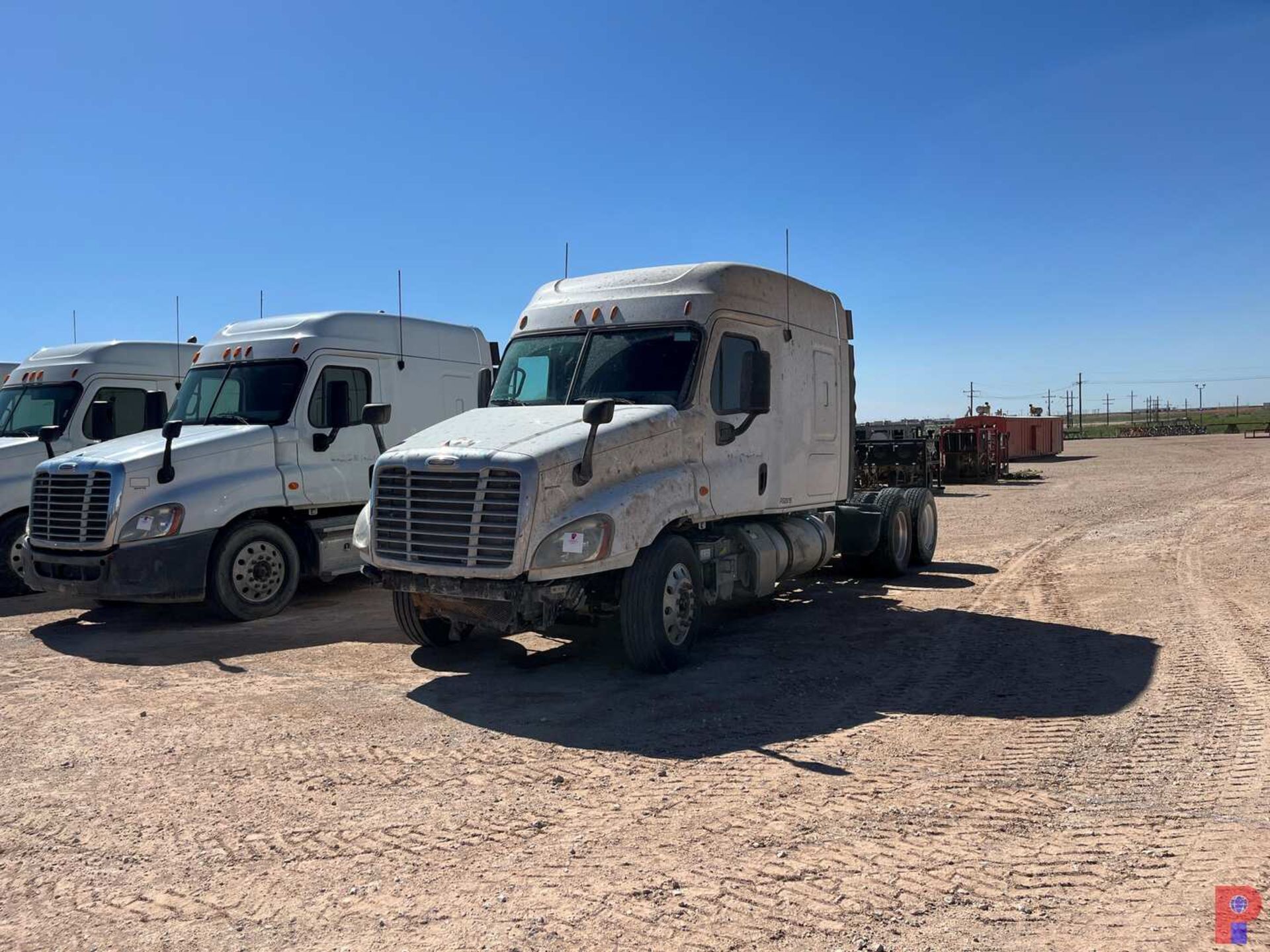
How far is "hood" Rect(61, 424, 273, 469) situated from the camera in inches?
368

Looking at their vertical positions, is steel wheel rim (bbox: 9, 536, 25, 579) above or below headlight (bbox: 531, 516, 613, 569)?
below

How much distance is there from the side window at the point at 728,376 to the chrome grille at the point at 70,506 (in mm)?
5748

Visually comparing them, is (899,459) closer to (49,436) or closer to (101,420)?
(101,420)

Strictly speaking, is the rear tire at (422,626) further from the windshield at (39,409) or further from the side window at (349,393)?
the windshield at (39,409)

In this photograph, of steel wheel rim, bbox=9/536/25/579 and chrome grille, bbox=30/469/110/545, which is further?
steel wheel rim, bbox=9/536/25/579

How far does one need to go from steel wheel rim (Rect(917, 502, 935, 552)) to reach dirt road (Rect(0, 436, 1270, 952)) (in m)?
3.53

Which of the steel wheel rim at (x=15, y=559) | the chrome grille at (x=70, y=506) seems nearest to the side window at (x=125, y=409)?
the steel wheel rim at (x=15, y=559)

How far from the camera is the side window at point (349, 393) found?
10.5 metres

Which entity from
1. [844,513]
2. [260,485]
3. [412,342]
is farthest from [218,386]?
[844,513]

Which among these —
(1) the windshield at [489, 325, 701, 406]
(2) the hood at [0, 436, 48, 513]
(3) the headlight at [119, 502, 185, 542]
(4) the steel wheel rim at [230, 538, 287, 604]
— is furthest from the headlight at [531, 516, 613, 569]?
(2) the hood at [0, 436, 48, 513]

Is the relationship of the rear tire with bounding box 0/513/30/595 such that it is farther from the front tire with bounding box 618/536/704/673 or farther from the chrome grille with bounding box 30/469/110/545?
the front tire with bounding box 618/536/704/673

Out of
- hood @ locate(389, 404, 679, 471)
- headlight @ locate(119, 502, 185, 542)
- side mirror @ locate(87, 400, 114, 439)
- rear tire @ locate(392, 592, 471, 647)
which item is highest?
side mirror @ locate(87, 400, 114, 439)

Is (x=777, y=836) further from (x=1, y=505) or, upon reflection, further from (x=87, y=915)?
(x=1, y=505)

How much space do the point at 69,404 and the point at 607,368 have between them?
26.9 ft
